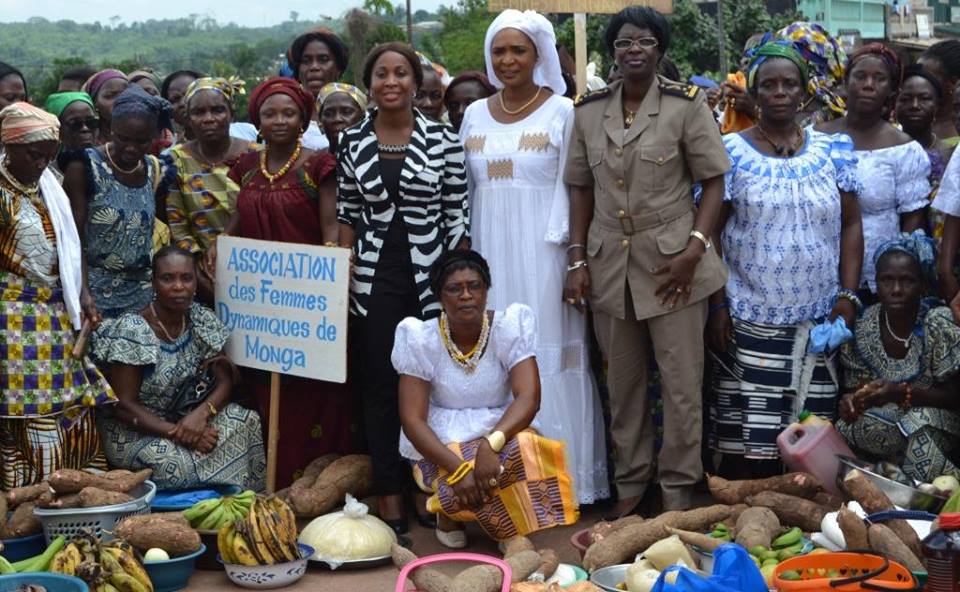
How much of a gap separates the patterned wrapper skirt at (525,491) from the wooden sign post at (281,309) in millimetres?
958

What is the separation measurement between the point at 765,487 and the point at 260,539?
228cm

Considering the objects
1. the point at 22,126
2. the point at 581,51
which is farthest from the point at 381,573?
the point at 581,51

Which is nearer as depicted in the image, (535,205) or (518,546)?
(518,546)

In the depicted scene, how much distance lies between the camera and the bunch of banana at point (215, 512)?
5.79m

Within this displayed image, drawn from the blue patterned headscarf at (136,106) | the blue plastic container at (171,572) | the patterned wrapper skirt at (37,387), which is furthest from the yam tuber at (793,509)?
the blue patterned headscarf at (136,106)

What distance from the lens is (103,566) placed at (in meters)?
5.09

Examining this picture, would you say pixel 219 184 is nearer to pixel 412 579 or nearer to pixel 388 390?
pixel 388 390

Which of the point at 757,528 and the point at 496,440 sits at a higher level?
the point at 496,440

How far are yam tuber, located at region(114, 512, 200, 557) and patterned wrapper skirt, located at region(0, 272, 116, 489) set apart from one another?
79 centimetres

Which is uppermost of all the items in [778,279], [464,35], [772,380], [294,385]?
[464,35]

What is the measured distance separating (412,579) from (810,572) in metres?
1.47

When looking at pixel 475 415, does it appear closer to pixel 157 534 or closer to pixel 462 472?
pixel 462 472

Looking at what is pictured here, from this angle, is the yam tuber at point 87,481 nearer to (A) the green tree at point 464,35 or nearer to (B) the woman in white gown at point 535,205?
(B) the woman in white gown at point 535,205

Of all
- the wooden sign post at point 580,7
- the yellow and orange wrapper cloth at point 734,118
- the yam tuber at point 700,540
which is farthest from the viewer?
the yellow and orange wrapper cloth at point 734,118
